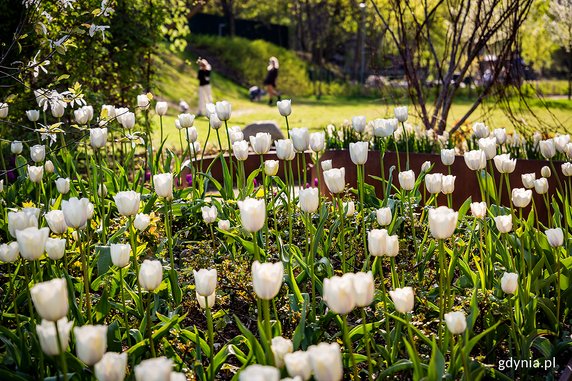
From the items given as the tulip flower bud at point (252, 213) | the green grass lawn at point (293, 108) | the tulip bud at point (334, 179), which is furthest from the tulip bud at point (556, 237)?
the green grass lawn at point (293, 108)

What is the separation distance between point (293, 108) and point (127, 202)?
17846mm

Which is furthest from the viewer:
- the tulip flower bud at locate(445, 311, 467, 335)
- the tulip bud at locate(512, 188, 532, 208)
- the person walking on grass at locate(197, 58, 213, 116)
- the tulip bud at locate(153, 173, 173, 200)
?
the person walking on grass at locate(197, 58, 213, 116)

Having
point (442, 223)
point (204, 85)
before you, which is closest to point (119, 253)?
point (442, 223)

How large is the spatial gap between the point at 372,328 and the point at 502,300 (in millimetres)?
502

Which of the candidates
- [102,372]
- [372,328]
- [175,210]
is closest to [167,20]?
[175,210]

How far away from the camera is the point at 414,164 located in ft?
18.4

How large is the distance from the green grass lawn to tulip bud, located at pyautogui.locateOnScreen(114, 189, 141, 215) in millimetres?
9619

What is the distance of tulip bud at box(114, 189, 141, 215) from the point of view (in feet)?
7.93

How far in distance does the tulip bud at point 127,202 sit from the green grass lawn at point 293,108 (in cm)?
962

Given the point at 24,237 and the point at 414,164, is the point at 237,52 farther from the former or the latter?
the point at 24,237

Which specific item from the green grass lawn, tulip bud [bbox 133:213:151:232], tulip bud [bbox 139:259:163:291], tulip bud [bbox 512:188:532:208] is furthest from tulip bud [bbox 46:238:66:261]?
the green grass lawn

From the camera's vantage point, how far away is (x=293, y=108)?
2012 cm

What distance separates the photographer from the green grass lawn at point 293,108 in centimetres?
1522

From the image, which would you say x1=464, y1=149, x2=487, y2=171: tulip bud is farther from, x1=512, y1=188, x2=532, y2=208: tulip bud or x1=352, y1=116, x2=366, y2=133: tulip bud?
x1=352, y1=116, x2=366, y2=133: tulip bud
